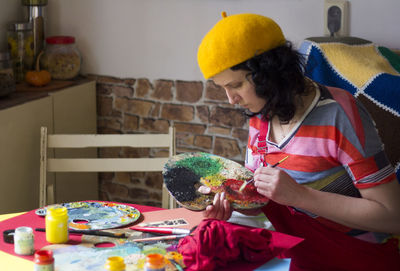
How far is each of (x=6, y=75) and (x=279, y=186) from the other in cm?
171

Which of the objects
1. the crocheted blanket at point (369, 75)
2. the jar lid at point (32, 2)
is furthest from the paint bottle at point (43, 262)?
the jar lid at point (32, 2)

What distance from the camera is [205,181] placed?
1786 mm

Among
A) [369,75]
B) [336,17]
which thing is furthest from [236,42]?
[336,17]

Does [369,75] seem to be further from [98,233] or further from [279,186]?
[98,233]

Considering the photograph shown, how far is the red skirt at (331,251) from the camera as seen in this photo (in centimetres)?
169

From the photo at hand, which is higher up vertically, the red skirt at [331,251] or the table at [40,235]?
the table at [40,235]

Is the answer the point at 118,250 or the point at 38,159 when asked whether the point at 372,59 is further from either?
the point at 38,159

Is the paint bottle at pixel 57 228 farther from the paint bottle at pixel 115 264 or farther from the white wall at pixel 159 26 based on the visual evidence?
the white wall at pixel 159 26

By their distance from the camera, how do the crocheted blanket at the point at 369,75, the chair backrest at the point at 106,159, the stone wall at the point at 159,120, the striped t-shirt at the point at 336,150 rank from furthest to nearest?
the stone wall at the point at 159,120, the chair backrest at the point at 106,159, the crocheted blanket at the point at 369,75, the striped t-shirt at the point at 336,150

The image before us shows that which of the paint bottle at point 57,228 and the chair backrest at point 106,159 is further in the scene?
the chair backrest at point 106,159

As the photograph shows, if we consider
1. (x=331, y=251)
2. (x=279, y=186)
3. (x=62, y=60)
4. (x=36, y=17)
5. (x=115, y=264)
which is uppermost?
(x=36, y=17)

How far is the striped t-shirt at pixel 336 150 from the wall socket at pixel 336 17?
0.99 metres

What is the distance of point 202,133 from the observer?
10.1 ft

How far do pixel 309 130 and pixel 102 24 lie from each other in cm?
188
